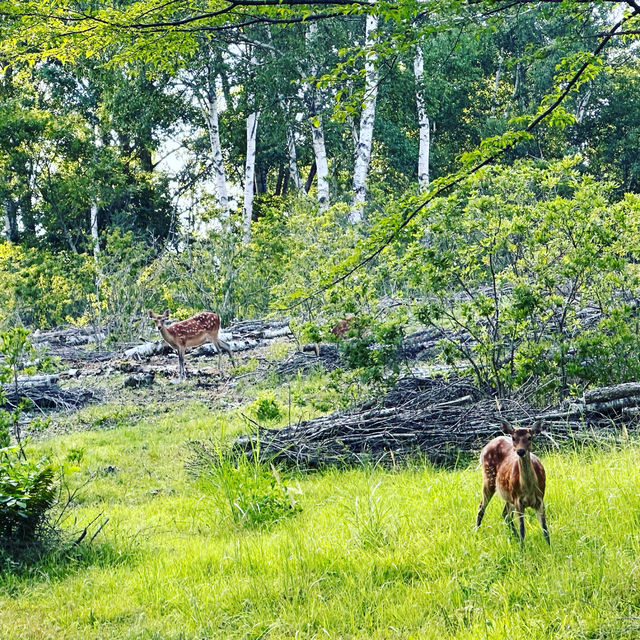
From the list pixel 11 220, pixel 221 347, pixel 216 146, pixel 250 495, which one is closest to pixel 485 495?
pixel 250 495

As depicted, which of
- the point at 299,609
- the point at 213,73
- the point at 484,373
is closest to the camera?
the point at 299,609

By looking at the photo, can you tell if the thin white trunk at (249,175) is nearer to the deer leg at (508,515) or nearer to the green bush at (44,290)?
the green bush at (44,290)

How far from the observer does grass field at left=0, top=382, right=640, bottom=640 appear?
3.61 m

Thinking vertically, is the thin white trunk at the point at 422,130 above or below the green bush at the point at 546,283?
above

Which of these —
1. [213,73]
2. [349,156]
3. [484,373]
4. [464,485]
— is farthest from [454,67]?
[464,485]

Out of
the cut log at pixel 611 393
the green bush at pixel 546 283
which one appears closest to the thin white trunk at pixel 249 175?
the green bush at pixel 546 283

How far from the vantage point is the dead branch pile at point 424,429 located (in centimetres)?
657

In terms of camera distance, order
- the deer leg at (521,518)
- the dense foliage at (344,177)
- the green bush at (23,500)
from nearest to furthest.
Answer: the deer leg at (521,518) → the green bush at (23,500) → the dense foliage at (344,177)

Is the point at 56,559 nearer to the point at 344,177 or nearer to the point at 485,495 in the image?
the point at 485,495

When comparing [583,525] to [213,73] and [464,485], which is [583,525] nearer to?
[464,485]

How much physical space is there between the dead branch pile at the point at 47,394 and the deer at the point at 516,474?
27.4 feet

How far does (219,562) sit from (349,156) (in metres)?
29.9

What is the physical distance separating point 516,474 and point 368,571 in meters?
1.00

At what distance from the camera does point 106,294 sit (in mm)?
17344
